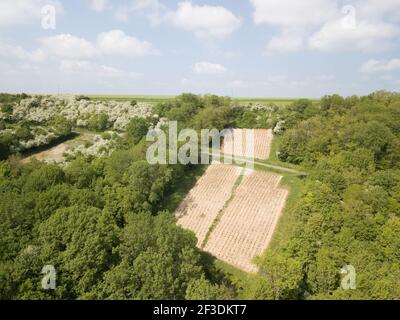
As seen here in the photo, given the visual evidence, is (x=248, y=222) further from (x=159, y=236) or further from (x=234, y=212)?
(x=159, y=236)

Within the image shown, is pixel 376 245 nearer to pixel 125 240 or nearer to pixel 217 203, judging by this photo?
pixel 217 203

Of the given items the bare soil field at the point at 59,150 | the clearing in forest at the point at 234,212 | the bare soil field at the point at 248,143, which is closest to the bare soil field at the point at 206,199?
the clearing in forest at the point at 234,212

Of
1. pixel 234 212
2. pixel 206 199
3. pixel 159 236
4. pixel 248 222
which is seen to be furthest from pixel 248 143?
pixel 159 236

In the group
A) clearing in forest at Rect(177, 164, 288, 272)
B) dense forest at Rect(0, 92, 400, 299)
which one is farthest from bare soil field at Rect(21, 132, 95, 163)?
clearing in forest at Rect(177, 164, 288, 272)

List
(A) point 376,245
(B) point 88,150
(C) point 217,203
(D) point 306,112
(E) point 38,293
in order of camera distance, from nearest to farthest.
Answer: (E) point 38,293
(A) point 376,245
(C) point 217,203
(B) point 88,150
(D) point 306,112

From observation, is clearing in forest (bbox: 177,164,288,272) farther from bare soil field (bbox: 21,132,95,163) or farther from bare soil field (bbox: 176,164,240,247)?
bare soil field (bbox: 21,132,95,163)

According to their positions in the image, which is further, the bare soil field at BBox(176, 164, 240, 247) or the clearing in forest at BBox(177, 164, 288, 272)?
the bare soil field at BBox(176, 164, 240, 247)

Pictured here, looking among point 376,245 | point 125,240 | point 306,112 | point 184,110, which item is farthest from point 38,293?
point 306,112
